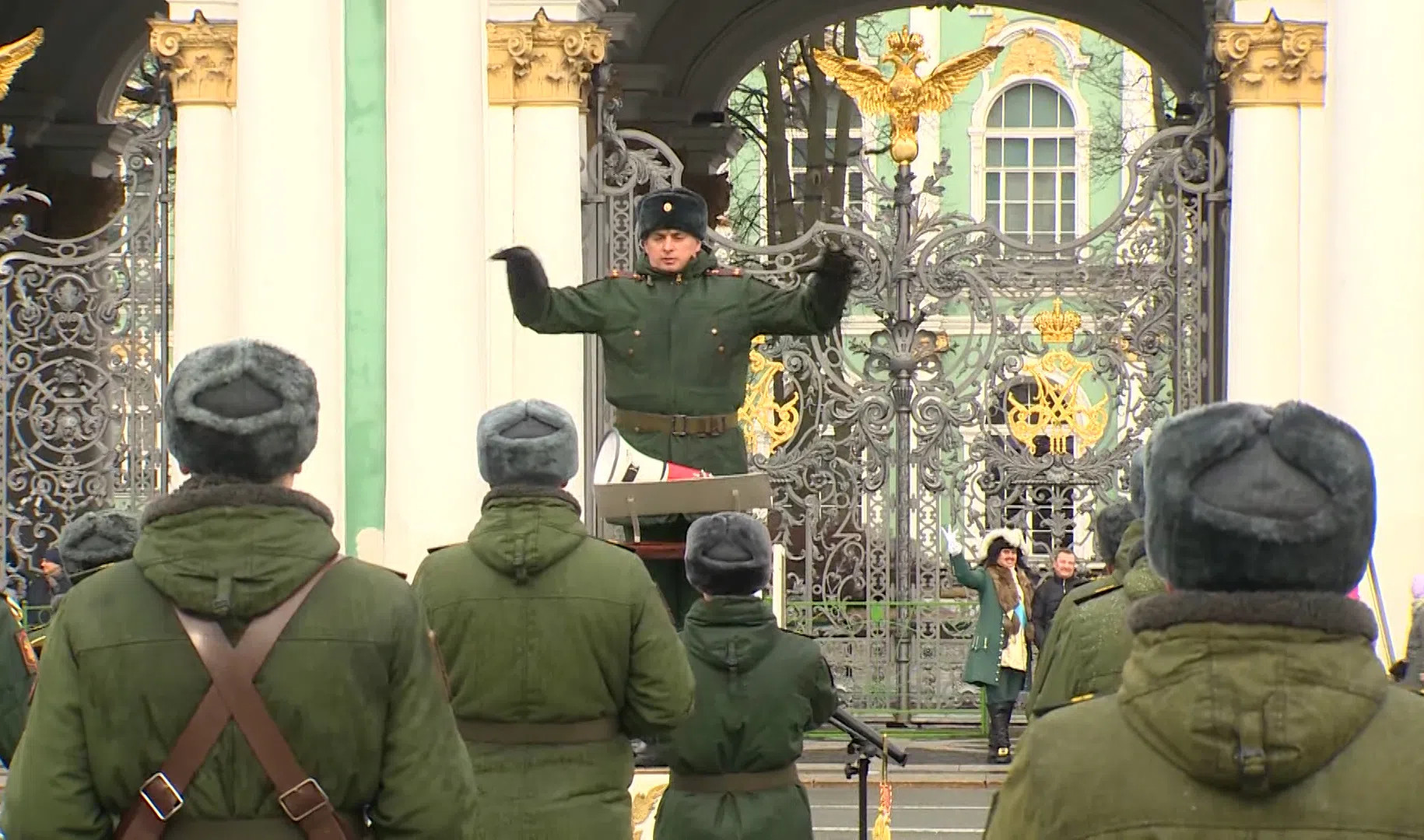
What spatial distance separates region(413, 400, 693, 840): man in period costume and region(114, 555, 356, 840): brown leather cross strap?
1.74 meters

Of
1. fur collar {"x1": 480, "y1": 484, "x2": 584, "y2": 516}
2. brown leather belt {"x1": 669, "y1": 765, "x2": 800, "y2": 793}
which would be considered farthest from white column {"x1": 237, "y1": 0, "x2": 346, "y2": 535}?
fur collar {"x1": 480, "y1": 484, "x2": 584, "y2": 516}

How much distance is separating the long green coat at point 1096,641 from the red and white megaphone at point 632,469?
2481 millimetres

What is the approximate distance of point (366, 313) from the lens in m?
14.2

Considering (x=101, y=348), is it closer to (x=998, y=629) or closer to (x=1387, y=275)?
(x=998, y=629)

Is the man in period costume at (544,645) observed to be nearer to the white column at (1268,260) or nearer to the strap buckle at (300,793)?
the strap buckle at (300,793)

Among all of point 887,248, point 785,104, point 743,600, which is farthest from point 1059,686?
point 785,104

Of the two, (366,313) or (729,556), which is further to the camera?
(366,313)

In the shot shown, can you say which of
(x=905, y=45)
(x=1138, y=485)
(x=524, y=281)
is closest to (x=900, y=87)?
(x=905, y=45)

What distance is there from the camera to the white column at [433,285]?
13766 mm

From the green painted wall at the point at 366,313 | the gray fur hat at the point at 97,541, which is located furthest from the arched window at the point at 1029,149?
the gray fur hat at the point at 97,541

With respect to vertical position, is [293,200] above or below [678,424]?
above

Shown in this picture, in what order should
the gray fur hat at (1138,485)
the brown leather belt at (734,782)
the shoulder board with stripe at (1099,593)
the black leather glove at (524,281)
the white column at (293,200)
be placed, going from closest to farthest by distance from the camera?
the gray fur hat at (1138,485)
the shoulder board with stripe at (1099,593)
the brown leather belt at (734,782)
the black leather glove at (524,281)
the white column at (293,200)

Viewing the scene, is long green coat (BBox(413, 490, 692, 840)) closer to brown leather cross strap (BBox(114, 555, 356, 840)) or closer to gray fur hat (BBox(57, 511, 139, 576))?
gray fur hat (BBox(57, 511, 139, 576))

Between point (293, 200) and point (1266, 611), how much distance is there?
11.2 meters
